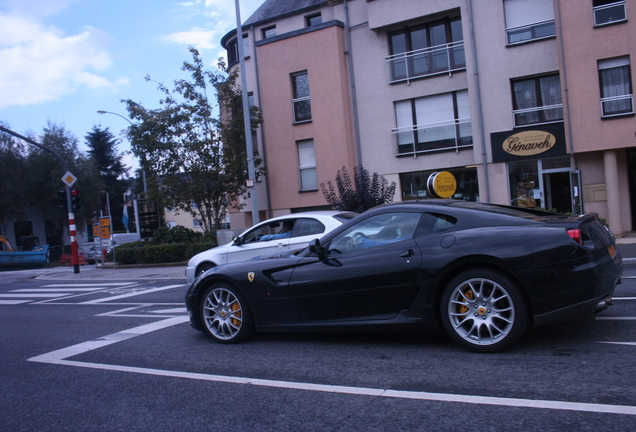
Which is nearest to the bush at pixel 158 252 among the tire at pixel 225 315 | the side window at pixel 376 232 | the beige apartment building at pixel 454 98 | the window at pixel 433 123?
the beige apartment building at pixel 454 98

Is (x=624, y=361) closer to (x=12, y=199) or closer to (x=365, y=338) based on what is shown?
(x=365, y=338)

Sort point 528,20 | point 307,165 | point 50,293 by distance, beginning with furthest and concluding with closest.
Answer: point 307,165 → point 528,20 → point 50,293

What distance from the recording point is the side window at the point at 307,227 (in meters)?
10.2

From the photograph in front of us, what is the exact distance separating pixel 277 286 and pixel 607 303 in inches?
123

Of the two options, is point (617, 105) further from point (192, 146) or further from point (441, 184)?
point (192, 146)

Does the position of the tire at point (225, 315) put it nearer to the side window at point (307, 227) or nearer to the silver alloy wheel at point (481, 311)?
the silver alloy wheel at point (481, 311)

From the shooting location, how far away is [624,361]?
15.1 feet

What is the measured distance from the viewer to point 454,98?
819 inches

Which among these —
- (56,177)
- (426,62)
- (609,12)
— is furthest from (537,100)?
(56,177)

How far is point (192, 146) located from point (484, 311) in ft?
61.1

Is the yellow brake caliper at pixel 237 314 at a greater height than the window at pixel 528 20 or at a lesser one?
lesser

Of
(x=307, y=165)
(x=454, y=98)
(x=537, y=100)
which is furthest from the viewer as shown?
(x=307, y=165)

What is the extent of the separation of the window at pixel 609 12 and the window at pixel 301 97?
→ 10700 mm

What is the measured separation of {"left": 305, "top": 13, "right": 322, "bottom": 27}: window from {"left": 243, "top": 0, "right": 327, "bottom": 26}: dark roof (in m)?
0.44
